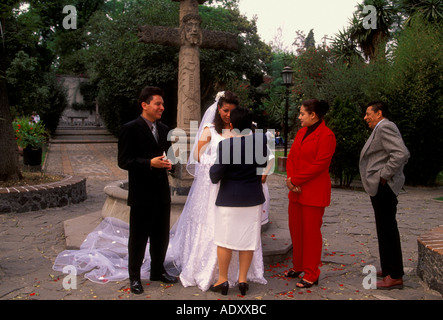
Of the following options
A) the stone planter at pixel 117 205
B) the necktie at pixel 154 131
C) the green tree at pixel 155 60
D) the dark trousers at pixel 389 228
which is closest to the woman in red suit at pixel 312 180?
the dark trousers at pixel 389 228

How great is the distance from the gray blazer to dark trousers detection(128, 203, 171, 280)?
2.17 metres

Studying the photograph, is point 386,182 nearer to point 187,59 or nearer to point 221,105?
point 221,105

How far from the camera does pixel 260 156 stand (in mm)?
3977

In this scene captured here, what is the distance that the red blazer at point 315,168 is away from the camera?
418 cm

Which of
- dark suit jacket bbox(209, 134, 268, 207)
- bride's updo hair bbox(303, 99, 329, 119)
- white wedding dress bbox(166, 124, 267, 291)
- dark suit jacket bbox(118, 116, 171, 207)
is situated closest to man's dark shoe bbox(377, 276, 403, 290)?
white wedding dress bbox(166, 124, 267, 291)

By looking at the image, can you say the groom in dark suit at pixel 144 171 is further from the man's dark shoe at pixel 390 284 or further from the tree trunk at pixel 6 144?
the tree trunk at pixel 6 144

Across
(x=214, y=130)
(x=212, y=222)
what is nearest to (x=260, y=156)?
(x=214, y=130)

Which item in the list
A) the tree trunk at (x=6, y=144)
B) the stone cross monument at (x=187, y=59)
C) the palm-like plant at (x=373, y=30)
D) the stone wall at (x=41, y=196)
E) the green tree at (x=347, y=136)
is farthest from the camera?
the palm-like plant at (x=373, y=30)

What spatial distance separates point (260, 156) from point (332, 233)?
127 inches

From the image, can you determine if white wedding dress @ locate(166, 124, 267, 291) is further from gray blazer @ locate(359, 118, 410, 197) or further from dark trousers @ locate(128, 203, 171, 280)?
gray blazer @ locate(359, 118, 410, 197)

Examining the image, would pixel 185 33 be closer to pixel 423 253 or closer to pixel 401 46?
pixel 423 253

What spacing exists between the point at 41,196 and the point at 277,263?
16.8 feet

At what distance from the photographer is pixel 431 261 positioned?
426 centimetres

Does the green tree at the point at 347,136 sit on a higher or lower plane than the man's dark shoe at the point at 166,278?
higher
